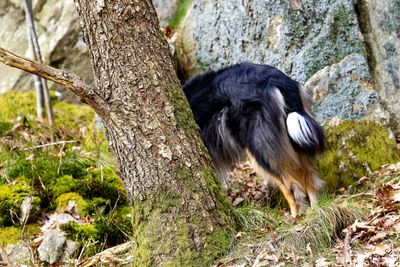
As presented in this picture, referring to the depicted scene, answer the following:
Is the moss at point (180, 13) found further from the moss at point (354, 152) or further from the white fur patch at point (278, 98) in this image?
the white fur patch at point (278, 98)

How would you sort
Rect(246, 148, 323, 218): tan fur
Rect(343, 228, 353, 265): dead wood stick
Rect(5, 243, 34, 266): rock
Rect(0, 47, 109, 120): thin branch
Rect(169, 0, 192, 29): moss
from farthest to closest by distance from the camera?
Rect(169, 0, 192, 29): moss
Rect(246, 148, 323, 218): tan fur
Rect(5, 243, 34, 266): rock
Rect(0, 47, 109, 120): thin branch
Rect(343, 228, 353, 265): dead wood stick

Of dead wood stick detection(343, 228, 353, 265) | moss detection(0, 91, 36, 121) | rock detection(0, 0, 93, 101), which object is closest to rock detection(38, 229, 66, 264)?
dead wood stick detection(343, 228, 353, 265)

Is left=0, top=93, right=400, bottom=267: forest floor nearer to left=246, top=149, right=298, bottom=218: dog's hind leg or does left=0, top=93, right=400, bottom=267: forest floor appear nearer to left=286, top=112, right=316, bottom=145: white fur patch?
left=246, top=149, right=298, bottom=218: dog's hind leg

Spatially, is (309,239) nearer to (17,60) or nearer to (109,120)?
(109,120)

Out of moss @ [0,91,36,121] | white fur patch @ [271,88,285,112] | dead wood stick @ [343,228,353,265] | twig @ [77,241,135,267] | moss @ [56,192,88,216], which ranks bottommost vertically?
dead wood stick @ [343,228,353,265]

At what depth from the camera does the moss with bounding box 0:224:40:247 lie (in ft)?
16.4

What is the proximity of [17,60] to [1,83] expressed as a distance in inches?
234

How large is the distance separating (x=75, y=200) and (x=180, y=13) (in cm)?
375

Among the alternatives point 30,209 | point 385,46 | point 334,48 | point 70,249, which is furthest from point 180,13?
point 70,249

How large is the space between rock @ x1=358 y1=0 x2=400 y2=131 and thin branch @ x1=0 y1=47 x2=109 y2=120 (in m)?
3.39

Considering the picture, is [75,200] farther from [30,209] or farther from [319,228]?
[319,228]

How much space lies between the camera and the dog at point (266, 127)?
4.87 meters

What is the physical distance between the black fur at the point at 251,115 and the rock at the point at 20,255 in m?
1.79

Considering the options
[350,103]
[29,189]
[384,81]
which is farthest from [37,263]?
[384,81]
